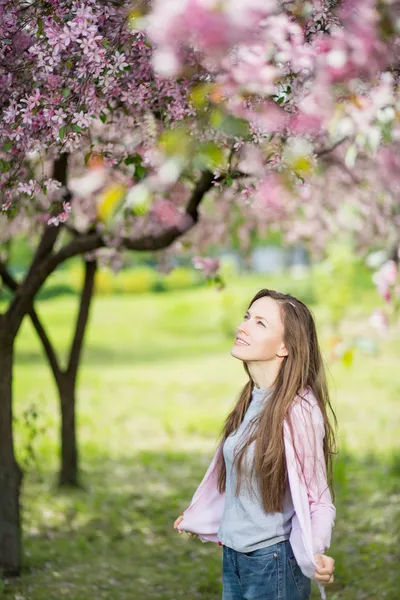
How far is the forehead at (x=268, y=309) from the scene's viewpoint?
2887 mm

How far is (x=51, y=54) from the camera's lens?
3.22 metres

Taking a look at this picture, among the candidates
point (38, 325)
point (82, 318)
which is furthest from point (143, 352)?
point (38, 325)

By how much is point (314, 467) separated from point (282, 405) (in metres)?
0.23

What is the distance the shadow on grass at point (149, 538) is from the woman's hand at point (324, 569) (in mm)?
2293

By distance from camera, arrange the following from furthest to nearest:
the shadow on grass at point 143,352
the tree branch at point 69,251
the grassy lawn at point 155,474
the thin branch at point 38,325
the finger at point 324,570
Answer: the shadow on grass at point 143,352, the thin branch at point 38,325, the grassy lawn at point 155,474, the tree branch at point 69,251, the finger at point 324,570

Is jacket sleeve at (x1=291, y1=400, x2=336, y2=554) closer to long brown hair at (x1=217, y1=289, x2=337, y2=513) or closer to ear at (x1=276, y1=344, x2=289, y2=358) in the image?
long brown hair at (x1=217, y1=289, x2=337, y2=513)

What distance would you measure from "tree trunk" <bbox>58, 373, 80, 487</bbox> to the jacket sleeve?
14.6ft

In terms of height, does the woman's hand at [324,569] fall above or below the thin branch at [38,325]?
below

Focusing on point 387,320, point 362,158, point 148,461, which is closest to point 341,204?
point 362,158

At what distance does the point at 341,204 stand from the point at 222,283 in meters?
3.81

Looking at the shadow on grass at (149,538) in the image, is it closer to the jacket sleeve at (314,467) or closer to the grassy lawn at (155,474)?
the grassy lawn at (155,474)

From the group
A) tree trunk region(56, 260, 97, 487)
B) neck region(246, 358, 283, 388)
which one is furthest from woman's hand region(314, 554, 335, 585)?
tree trunk region(56, 260, 97, 487)

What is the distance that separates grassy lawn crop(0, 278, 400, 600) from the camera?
16.4 ft

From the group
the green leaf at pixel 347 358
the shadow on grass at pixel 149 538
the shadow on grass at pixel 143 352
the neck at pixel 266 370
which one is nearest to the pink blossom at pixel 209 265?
the green leaf at pixel 347 358
